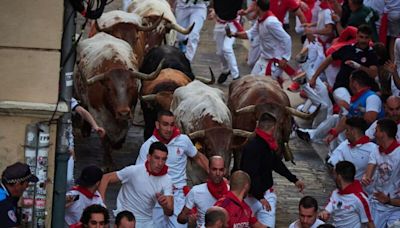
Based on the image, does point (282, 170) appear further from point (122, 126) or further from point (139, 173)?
point (122, 126)

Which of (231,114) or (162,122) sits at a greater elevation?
(162,122)

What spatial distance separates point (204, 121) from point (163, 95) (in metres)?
1.91

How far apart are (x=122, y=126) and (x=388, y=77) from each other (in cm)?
394

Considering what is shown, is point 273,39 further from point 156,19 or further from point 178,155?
point 178,155

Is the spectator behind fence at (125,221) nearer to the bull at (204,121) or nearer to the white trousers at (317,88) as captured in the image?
the bull at (204,121)

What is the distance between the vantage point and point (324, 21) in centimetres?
2131

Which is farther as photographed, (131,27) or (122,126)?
(131,27)

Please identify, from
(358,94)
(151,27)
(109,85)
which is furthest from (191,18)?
(358,94)

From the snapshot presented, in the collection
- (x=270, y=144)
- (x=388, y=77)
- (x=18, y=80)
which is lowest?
(x=388, y=77)

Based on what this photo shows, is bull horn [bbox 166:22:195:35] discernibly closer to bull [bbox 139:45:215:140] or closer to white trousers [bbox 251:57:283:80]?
white trousers [bbox 251:57:283:80]

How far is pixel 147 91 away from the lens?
1825cm

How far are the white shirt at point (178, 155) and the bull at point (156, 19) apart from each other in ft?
21.0

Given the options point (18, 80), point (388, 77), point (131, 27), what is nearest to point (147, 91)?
point (131, 27)

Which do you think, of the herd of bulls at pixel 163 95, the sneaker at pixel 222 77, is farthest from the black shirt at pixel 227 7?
the sneaker at pixel 222 77
